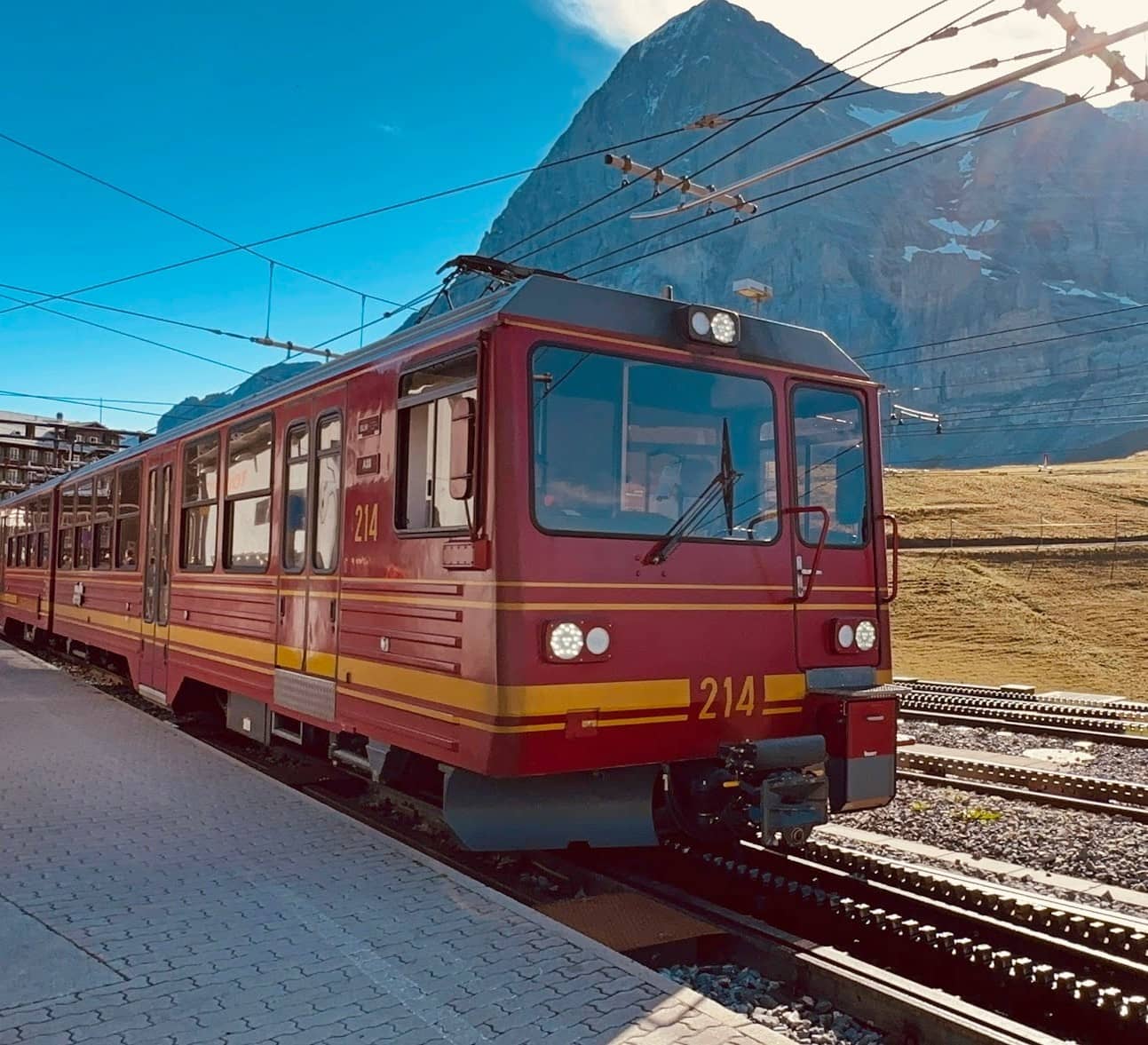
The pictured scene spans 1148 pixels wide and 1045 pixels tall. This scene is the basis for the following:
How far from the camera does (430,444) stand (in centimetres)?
575

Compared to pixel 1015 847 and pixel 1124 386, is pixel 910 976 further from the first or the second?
pixel 1124 386

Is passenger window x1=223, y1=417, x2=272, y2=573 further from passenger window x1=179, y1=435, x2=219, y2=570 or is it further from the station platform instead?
the station platform

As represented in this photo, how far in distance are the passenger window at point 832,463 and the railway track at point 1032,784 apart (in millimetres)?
3016

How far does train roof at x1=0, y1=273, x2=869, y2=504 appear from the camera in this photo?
5289 mm

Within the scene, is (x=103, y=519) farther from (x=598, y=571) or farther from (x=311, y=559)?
(x=598, y=571)

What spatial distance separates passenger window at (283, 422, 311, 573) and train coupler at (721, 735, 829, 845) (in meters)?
3.25

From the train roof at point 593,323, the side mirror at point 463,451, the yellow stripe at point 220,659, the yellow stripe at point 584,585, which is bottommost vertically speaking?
the yellow stripe at point 220,659

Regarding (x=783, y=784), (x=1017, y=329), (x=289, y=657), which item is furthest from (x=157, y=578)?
(x=1017, y=329)

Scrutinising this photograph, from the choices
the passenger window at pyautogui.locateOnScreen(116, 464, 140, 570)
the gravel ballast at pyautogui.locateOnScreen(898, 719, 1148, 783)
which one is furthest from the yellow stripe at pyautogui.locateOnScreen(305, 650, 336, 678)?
the gravel ballast at pyautogui.locateOnScreen(898, 719, 1148, 783)

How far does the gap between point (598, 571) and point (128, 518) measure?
8.16 meters

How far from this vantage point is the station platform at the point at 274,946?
380 cm

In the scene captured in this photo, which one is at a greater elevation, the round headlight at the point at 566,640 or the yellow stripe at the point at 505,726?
the round headlight at the point at 566,640

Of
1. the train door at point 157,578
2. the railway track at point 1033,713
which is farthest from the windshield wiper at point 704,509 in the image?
the railway track at point 1033,713

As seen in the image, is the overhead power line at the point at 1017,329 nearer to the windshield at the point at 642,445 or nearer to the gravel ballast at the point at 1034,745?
the gravel ballast at the point at 1034,745
